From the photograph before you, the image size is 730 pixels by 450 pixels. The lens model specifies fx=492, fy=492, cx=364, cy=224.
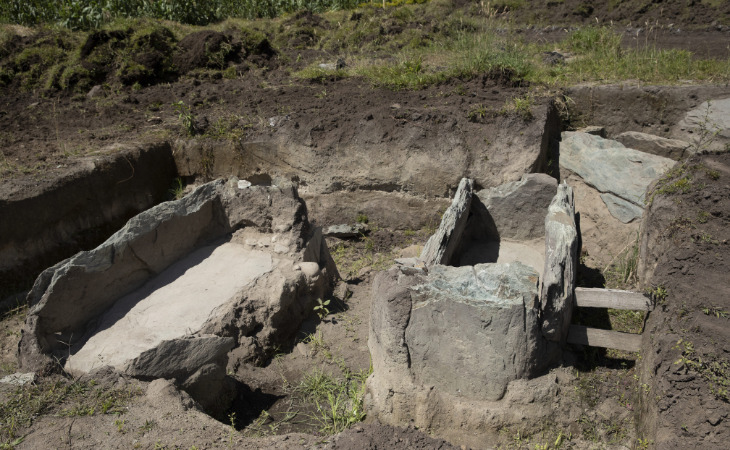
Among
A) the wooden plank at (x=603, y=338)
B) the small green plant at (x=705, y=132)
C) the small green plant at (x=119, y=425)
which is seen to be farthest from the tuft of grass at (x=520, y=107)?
the small green plant at (x=119, y=425)

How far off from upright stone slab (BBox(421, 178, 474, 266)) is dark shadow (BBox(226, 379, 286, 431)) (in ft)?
5.15

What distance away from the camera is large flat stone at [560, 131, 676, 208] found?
200 inches

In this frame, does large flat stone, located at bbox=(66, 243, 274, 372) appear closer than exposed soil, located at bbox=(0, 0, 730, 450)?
No

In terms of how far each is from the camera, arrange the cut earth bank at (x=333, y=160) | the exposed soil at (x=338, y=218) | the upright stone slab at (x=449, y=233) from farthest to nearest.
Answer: the cut earth bank at (x=333, y=160) < the upright stone slab at (x=449, y=233) < the exposed soil at (x=338, y=218)

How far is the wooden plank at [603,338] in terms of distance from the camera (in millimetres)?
3391

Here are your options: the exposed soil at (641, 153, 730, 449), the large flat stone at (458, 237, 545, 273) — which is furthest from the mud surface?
the large flat stone at (458, 237, 545, 273)

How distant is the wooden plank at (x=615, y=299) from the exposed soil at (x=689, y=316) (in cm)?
10

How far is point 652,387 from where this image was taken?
2.86 metres

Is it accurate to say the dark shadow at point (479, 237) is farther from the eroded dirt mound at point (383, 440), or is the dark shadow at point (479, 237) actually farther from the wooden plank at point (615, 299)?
the eroded dirt mound at point (383, 440)

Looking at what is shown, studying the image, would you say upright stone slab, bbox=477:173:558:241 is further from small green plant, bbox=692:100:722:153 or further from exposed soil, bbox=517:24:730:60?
exposed soil, bbox=517:24:730:60

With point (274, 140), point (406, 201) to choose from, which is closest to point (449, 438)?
point (406, 201)

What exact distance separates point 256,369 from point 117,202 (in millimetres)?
3043

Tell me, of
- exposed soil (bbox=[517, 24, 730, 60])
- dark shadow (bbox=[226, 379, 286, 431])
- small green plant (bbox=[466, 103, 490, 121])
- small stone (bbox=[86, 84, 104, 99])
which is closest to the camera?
dark shadow (bbox=[226, 379, 286, 431])

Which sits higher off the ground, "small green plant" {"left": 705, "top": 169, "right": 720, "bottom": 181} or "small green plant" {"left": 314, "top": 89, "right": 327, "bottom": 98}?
"small green plant" {"left": 314, "top": 89, "right": 327, "bottom": 98}
